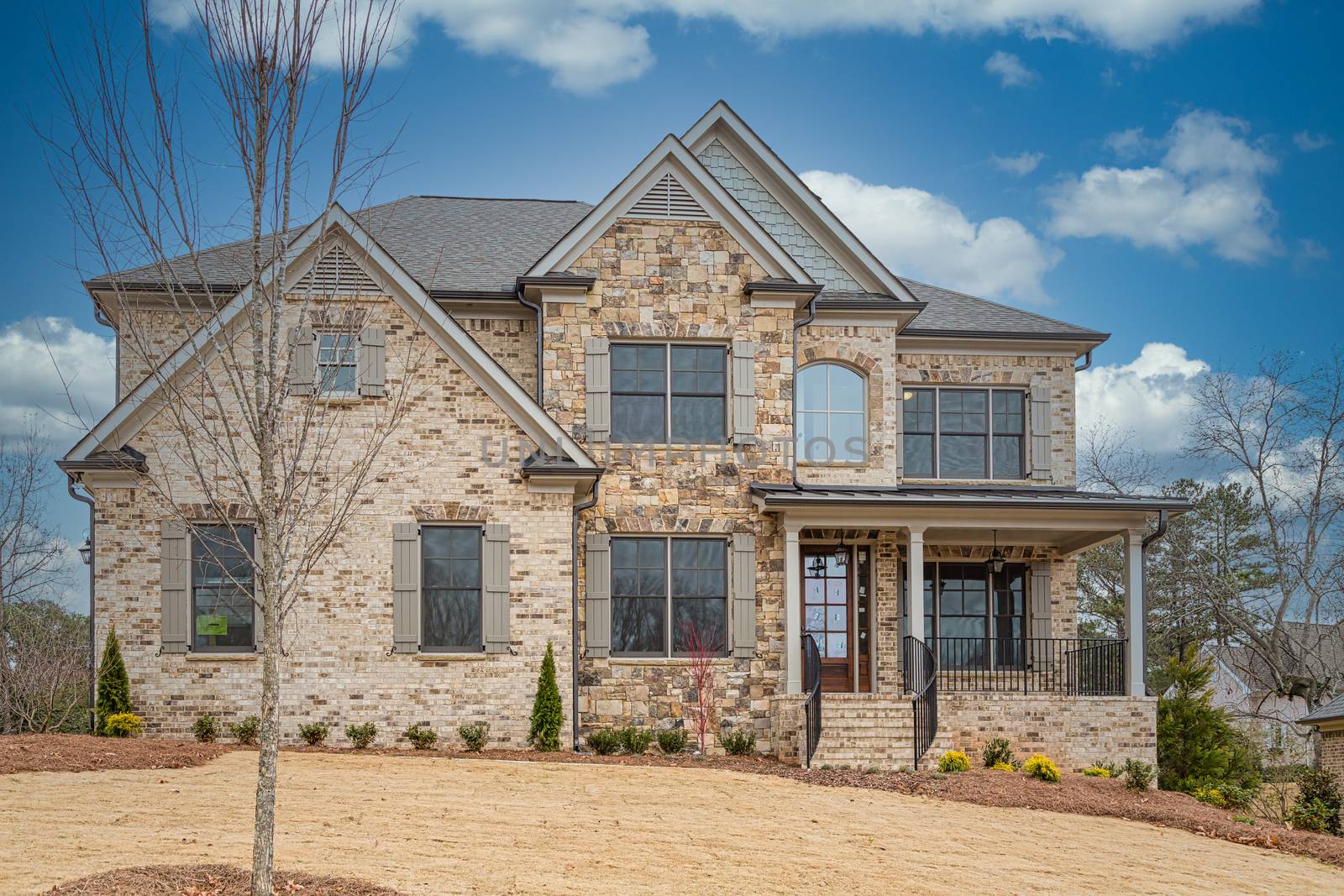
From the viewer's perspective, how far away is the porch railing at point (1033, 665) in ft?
62.1

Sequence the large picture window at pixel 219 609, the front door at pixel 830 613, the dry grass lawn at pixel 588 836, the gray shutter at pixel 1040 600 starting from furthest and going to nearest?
the gray shutter at pixel 1040 600
the front door at pixel 830 613
the large picture window at pixel 219 609
the dry grass lawn at pixel 588 836

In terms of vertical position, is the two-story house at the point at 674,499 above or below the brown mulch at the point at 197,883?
above

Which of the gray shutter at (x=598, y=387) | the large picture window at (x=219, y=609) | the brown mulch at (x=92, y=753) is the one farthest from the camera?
the gray shutter at (x=598, y=387)

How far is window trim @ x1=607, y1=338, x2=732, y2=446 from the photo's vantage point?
19.0 m

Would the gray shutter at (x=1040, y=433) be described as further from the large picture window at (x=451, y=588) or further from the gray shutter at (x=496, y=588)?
the large picture window at (x=451, y=588)

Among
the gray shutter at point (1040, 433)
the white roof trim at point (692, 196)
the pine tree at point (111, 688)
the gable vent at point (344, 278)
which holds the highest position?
the white roof trim at point (692, 196)

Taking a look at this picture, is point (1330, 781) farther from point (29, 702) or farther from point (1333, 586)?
point (29, 702)

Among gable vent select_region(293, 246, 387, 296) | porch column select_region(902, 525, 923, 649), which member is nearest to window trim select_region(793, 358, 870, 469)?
porch column select_region(902, 525, 923, 649)

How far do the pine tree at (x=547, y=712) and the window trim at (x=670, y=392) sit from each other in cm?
382

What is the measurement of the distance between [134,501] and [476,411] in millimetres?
4743

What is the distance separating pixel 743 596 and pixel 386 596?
17.3ft

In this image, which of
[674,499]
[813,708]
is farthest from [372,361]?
[813,708]

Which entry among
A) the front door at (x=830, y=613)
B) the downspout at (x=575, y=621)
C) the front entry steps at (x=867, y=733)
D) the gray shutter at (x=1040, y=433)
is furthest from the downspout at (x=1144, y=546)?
the downspout at (x=575, y=621)

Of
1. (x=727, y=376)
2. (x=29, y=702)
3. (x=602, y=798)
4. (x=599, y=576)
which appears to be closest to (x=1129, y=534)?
(x=727, y=376)
